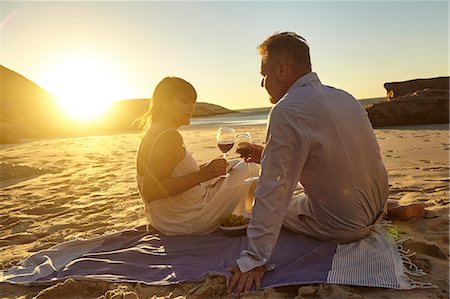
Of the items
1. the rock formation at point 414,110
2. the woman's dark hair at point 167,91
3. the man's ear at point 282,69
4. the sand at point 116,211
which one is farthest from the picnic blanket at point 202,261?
the rock formation at point 414,110

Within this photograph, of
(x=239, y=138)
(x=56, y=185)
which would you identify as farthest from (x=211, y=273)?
(x=56, y=185)

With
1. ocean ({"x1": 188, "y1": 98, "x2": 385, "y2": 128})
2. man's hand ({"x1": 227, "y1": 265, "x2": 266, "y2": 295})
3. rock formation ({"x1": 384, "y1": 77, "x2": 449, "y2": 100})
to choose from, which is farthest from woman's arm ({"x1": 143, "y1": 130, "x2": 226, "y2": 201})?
ocean ({"x1": 188, "y1": 98, "x2": 385, "y2": 128})

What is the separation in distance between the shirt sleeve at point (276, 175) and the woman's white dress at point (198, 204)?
41.2 inches

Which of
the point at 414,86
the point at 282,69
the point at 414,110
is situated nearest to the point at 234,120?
the point at 414,86

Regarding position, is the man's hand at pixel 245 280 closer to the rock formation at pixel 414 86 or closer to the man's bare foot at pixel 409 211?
the man's bare foot at pixel 409 211

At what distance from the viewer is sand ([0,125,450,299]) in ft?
8.83

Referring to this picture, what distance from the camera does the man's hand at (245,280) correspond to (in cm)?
261

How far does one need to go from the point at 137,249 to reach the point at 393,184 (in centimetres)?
378

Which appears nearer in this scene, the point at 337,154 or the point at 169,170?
the point at 337,154

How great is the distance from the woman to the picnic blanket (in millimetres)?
190

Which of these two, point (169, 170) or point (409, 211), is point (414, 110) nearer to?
point (409, 211)

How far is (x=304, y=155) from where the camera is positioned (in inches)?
101

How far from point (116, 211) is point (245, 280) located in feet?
9.52

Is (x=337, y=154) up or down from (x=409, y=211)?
up
